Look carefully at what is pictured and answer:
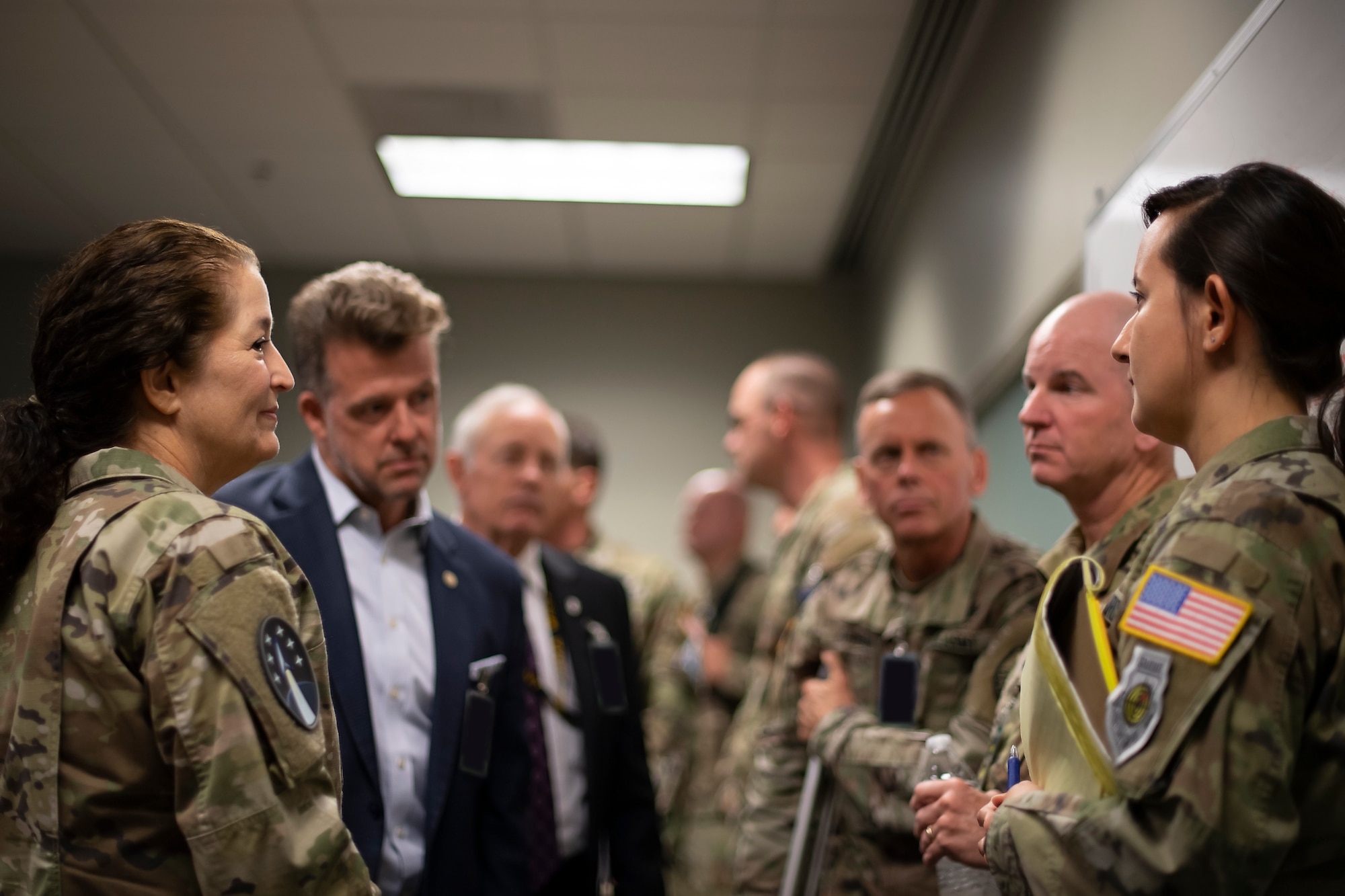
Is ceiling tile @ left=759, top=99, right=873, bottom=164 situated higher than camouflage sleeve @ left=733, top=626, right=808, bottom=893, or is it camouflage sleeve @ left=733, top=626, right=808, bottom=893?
ceiling tile @ left=759, top=99, right=873, bottom=164

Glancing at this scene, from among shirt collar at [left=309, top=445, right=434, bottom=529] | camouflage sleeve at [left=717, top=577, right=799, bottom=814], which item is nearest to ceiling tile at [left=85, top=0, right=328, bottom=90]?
shirt collar at [left=309, top=445, right=434, bottom=529]

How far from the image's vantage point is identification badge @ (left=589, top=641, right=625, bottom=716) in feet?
8.04

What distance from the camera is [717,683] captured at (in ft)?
13.3

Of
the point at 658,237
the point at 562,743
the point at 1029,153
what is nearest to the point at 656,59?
the point at 1029,153

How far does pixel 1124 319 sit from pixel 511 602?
1.22m

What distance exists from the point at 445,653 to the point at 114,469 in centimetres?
82

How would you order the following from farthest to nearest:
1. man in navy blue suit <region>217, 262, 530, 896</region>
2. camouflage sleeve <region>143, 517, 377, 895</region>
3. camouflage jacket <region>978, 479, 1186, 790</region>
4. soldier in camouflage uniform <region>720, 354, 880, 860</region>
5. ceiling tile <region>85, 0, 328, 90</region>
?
soldier in camouflage uniform <region>720, 354, 880, 860</region>, ceiling tile <region>85, 0, 328, 90</region>, man in navy blue suit <region>217, 262, 530, 896</region>, camouflage jacket <region>978, 479, 1186, 790</region>, camouflage sleeve <region>143, 517, 377, 895</region>

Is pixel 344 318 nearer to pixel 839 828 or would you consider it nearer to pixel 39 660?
pixel 39 660

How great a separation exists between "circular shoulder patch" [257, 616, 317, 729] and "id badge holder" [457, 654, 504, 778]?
0.74 m

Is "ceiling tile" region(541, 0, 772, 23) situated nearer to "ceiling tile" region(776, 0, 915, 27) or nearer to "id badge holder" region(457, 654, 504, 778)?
"ceiling tile" region(776, 0, 915, 27)

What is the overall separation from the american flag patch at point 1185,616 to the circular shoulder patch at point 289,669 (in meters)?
0.81

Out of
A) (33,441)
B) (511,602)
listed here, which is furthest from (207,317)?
(511,602)

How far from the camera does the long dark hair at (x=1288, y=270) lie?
39.8 inches

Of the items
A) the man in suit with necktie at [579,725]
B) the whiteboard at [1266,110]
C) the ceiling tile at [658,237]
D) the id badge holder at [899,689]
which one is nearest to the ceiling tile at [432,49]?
the ceiling tile at [658,237]
